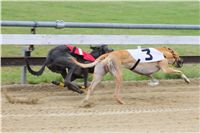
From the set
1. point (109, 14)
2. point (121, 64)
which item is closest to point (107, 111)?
point (121, 64)

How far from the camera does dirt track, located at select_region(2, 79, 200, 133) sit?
704 cm

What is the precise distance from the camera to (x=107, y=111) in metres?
8.12

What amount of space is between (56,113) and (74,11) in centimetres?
1385

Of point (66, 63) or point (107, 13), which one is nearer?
point (66, 63)

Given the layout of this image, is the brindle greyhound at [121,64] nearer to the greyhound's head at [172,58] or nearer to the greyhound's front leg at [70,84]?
the greyhound's head at [172,58]

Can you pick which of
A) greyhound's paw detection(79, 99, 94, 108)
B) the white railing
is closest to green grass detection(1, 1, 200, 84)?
the white railing

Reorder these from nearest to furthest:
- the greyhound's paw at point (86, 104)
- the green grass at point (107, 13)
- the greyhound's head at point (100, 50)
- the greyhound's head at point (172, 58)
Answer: the greyhound's paw at point (86, 104) < the greyhound's head at point (172, 58) < the greyhound's head at point (100, 50) < the green grass at point (107, 13)

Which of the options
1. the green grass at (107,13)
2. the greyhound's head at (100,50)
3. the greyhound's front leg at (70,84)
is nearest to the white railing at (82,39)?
the greyhound's head at (100,50)

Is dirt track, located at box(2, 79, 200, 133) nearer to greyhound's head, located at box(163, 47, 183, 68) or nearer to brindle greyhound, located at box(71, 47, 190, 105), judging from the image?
brindle greyhound, located at box(71, 47, 190, 105)

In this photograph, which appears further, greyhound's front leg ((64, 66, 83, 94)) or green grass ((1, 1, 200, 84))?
green grass ((1, 1, 200, 84))

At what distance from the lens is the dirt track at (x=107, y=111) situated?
7.04 m

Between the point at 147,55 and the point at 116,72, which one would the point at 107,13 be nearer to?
the point at 147,55

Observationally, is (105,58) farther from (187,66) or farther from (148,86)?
(187,66)

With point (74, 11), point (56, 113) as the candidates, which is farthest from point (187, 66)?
point (74, 11)
